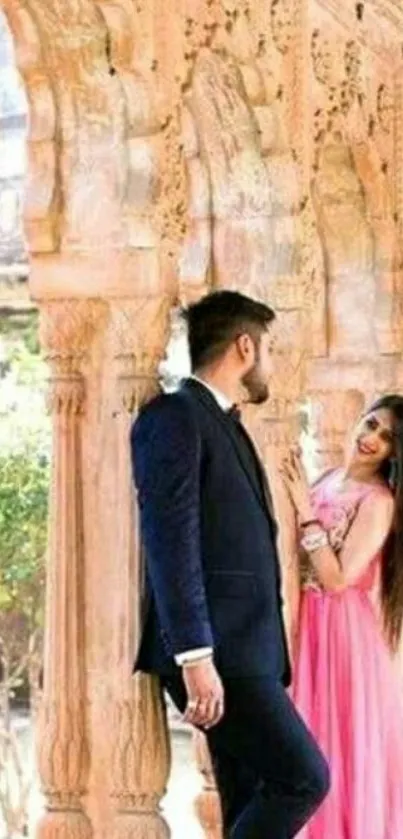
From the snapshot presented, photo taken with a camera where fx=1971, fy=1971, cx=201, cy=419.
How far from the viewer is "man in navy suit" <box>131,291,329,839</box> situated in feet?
11.2

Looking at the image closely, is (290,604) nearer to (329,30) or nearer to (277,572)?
(277,572)

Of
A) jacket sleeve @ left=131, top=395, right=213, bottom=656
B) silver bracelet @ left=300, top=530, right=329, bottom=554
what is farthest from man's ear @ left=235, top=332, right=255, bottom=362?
silver bracelet @ left=300, top=530, right=329, bottom=554

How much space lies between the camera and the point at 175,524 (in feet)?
11.1

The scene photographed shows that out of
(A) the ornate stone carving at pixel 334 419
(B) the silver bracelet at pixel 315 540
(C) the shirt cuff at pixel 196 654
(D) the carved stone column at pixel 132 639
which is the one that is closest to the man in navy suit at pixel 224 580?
(C) the shirt cuff at pixel 196 654

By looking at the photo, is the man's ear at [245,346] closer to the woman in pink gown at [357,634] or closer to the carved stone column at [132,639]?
the carved stone column at [132,639]

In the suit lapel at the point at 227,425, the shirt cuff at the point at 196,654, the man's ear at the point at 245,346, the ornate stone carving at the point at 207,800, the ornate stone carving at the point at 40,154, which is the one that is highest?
the ornate stone carving at the point at 40,154

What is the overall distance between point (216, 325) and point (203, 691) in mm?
682

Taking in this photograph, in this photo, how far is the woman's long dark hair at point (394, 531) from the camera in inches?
171

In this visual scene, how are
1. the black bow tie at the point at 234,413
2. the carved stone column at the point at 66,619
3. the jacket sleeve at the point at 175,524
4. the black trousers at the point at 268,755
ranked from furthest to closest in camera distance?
the carved stone column at the point at 66,619 < the black bow tie at the point at 234,413 < the black trousers at the point at 268,755 < the jacket sleeve at the point at 175,524

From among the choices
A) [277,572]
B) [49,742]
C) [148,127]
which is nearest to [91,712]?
[49,742]

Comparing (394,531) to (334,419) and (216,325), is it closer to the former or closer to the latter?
(216,325)

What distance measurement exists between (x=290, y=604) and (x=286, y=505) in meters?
0.23

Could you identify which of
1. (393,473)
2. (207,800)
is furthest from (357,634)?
(207,800)

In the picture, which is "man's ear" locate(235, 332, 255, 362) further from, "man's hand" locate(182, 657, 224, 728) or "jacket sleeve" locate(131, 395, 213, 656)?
"man's hand" locate(182, 657, 224, 728)
